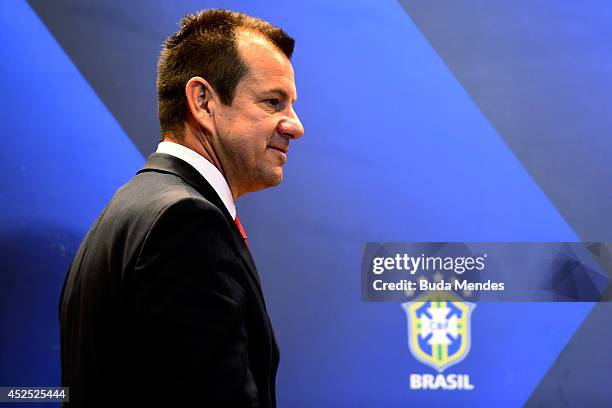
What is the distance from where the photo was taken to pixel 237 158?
44.9 inches

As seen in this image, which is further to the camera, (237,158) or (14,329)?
(14,329)

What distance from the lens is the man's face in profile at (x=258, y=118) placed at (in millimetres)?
1124

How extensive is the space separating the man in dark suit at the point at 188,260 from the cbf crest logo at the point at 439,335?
1.14 metres

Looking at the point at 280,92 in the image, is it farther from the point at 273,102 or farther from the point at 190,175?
→ the point at 190,175

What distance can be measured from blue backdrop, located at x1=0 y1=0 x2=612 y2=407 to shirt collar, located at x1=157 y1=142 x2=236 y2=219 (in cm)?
109

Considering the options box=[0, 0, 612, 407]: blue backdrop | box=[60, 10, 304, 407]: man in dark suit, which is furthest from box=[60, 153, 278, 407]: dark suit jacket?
box=[0, 0, 612, 407]: blue backdrop

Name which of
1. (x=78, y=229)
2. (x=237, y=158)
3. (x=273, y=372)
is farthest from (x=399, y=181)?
(x=273, y=372)

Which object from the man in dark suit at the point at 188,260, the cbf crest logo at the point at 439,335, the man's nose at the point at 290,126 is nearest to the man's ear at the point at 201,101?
the man in dark suit at the point at 188,260

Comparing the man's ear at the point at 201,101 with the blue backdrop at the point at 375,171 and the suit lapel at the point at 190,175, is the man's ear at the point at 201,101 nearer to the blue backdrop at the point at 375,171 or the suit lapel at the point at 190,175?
the suit lapel at the point at 190,175

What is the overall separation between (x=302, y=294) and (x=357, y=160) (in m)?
0.41

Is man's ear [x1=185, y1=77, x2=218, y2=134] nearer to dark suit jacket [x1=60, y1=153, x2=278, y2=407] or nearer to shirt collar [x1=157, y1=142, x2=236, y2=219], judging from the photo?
shirt collar [x1=157, y1=142, x2=236, y2=219]

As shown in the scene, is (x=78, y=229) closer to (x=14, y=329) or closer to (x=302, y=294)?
(x=14, y=329)

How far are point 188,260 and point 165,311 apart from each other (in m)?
0.06

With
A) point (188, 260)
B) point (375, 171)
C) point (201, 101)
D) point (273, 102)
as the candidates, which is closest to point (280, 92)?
point (273, 102)
